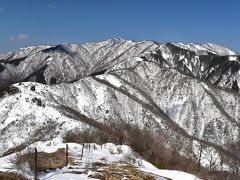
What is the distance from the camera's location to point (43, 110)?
173 metres

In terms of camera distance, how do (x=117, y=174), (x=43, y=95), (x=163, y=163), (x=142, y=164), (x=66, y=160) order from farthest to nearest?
1. (x=43, y=95)
2. (x=163, y=163)
3. (x=142, y=164)
4. (x=66, y=160)
5. (x=117, y=174)

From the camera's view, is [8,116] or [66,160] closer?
[66,160]

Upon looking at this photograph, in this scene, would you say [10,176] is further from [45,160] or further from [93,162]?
[93,162]

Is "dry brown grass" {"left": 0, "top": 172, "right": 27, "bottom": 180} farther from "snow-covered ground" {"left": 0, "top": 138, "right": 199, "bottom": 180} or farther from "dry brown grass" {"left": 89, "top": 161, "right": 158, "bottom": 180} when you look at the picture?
Result: "dry brown grass" {"left": 89, "top": 161, "right": 158, "bottom": 180}

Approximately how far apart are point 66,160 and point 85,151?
8.45 meters

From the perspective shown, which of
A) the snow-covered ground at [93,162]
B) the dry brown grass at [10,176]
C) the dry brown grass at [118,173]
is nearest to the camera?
the dry brown grass at [10,176]

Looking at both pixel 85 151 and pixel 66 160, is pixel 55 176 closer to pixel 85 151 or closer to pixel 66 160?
pixel 66 160

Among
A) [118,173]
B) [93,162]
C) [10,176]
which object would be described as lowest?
[118,173]

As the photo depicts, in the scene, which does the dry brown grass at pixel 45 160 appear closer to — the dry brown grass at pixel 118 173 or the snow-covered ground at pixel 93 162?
the snow-covered ground at pixel 93 162

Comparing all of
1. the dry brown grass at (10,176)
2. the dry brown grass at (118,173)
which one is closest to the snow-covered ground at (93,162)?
the dry brown grass at (118,173)

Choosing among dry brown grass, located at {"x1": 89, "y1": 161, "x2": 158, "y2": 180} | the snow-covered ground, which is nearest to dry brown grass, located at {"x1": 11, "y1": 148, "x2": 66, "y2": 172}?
the snow-covered ground

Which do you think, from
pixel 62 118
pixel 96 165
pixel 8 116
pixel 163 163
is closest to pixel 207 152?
pixel 62 118

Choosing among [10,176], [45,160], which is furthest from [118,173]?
[10,176]

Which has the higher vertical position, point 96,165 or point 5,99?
point 5,99
